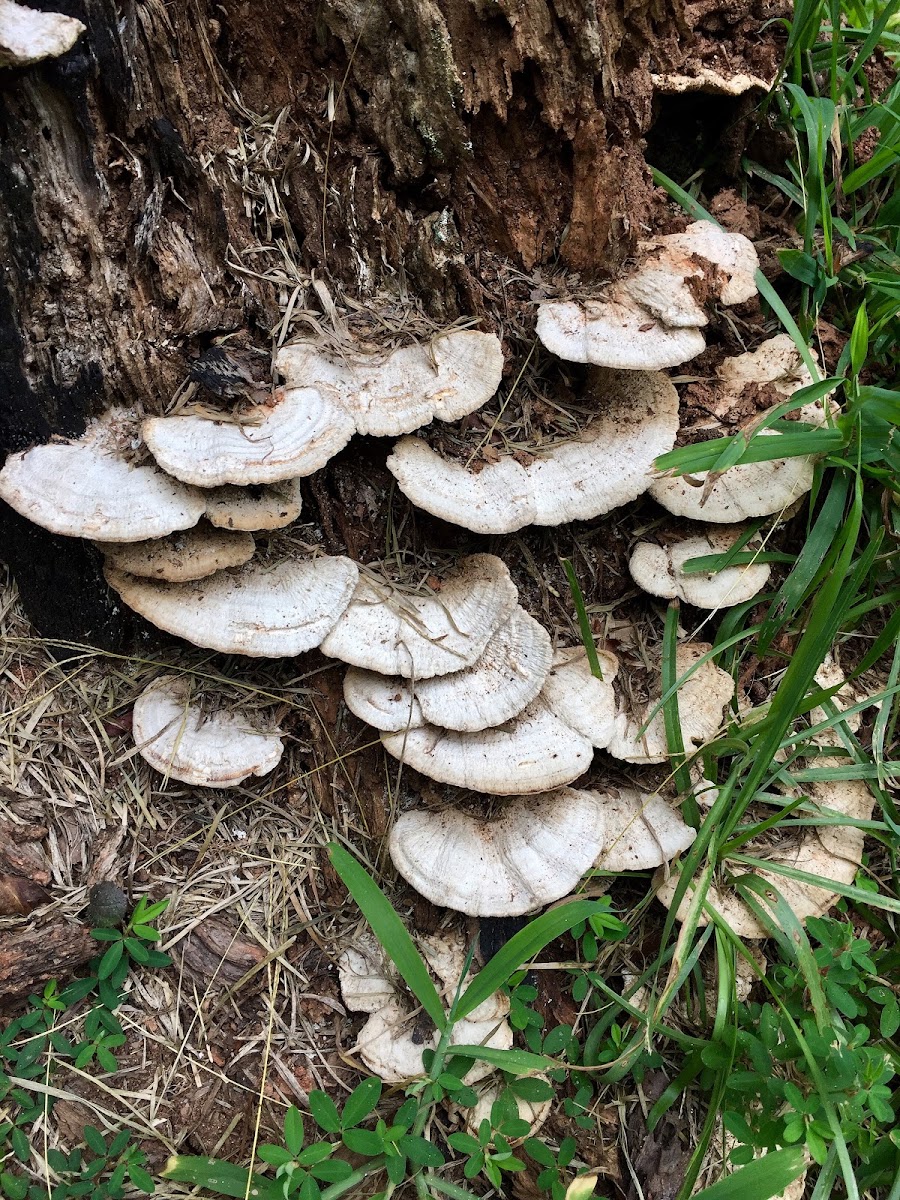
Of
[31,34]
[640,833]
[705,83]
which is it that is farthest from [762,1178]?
[31,34]

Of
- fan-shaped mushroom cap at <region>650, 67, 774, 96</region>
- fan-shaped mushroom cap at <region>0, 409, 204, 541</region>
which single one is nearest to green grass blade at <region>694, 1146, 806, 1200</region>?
fan-shaped mushroom cap at <region>0, 409, 204, 541</region>

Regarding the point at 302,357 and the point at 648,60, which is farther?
the point at 648,60

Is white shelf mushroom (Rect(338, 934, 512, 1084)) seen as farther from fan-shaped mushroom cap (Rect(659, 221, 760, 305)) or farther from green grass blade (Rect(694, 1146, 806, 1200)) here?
fan-shaped mushroom cap (Rect(659, 221, 760, 305))

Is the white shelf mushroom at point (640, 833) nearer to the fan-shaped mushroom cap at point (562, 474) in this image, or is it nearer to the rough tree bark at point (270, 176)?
the fan-shaped mushroom cap at point (562, 474)

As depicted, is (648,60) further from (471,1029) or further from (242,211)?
(471,1029)

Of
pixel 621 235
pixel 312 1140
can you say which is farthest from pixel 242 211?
pixel 312 1140

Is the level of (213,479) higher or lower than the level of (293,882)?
higher
